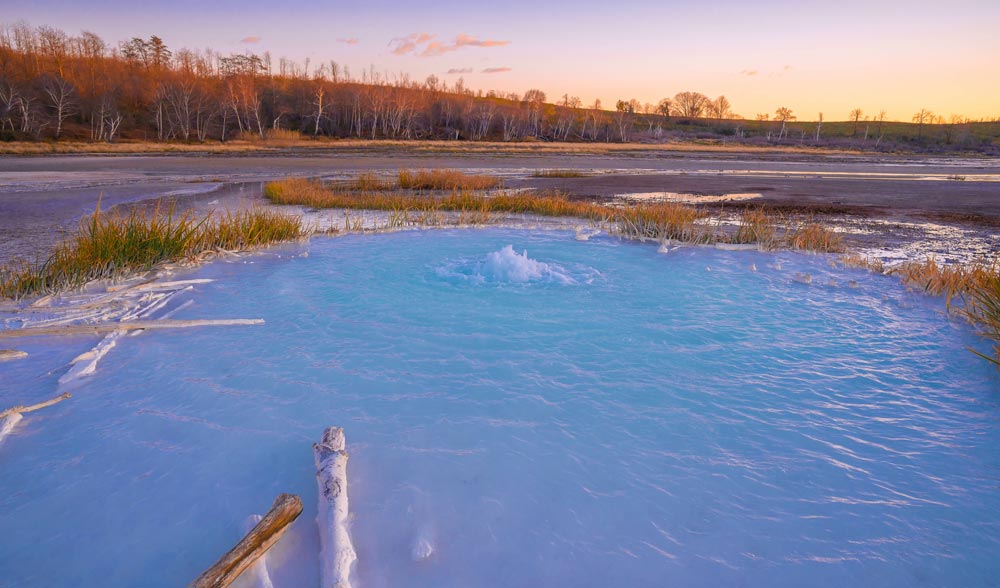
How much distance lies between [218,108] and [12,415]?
217 feet

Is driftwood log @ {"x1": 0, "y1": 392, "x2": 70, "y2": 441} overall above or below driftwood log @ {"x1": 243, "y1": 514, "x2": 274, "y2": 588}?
above

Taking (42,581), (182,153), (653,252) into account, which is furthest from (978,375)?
(182,153)

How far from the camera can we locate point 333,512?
2.84m

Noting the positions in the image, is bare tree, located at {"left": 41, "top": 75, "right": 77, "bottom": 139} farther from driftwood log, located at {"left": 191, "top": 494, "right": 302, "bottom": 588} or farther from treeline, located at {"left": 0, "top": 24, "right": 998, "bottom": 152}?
driftwood log, located at {"left": 191, "top": 494, "right": 302, "bottom": 588}

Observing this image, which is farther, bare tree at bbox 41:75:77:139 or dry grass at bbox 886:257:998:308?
bare tree at bbox 41:75:77:139

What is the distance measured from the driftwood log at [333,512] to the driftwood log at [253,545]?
6.7 inches

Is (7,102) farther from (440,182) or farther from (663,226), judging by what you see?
(663,226)

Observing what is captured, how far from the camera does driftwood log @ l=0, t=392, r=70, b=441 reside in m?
3.62

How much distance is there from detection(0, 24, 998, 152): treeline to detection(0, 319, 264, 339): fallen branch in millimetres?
54419

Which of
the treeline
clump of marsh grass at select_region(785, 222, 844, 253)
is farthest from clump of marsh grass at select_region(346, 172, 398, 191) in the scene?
the treeline

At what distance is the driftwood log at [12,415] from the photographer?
11.9ft

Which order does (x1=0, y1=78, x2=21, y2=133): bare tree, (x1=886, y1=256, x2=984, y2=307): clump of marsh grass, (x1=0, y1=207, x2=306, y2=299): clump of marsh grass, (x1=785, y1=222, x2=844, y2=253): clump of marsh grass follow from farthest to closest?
(x1=0, y1=78, x2=21, y2=133): bare tree → (x1=785, y1=222, x2=844, y2=253): clump of marsh grass → (x1=886, y1=256, x2=984, y2=307): clump of marsh grass → (x1=0, y1=207, x2=306, y2=299): clump of marsh grass

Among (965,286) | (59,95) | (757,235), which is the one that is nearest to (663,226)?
(757,235)

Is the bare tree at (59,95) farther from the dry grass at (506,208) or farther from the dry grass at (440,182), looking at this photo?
the dry grass at (440,182)
